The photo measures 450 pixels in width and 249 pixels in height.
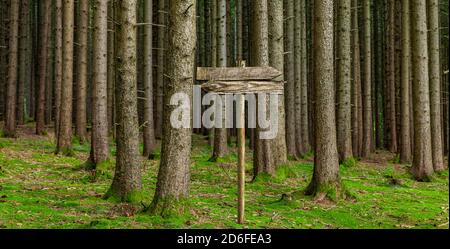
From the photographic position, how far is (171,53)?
7.92 meters

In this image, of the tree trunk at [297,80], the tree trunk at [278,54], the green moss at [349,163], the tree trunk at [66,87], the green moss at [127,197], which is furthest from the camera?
the tree trunk at [297,80]

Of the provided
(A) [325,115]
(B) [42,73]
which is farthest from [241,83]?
(B) [42,73]

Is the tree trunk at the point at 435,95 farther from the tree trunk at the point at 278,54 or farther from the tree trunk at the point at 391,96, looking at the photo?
the tree trunk at the point at 391,96

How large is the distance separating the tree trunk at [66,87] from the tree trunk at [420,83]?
33.2 ft

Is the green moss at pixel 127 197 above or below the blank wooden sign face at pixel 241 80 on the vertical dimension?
below

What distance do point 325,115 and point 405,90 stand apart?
9236 millimetres

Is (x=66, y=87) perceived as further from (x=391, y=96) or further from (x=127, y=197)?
(x=391, y=96)

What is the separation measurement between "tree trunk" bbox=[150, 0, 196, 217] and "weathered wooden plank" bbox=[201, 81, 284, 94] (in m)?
0.40

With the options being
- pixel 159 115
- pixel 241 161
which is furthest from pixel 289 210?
pixel 159 115

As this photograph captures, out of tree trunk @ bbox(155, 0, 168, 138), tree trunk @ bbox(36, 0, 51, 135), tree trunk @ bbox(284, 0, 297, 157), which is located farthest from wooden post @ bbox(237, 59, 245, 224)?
tree trunk @ bbox(36, 0, 51, 135)

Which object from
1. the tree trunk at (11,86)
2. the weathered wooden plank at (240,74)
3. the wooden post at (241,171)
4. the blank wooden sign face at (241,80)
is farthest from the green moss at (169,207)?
the tree trunk at (11,86)

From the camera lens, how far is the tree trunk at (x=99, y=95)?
39.3 ft
